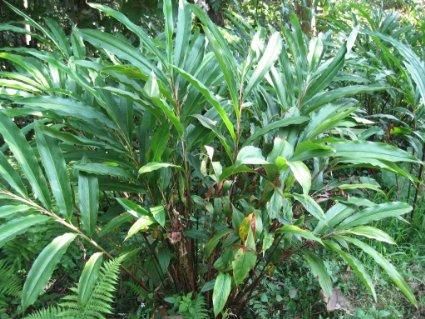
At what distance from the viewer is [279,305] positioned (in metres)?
2.12

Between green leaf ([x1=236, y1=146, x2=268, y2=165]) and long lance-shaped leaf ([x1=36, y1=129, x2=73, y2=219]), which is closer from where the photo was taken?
green leaf ([x1=236, y1=146, x2=268, y2=165])

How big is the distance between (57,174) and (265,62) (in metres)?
0.78

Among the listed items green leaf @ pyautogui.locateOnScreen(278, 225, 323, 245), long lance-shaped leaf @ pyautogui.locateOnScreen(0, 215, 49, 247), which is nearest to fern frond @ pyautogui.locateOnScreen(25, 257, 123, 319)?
long lance-shaped leaf @ pyautogui.locateOnScreen(0, 215, 49, 247)

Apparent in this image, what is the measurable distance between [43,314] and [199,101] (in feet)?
2.88

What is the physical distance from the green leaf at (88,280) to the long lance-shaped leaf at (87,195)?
13cm

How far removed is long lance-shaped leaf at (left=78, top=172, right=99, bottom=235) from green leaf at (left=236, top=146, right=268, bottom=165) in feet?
1.58

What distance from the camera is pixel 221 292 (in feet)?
5.01

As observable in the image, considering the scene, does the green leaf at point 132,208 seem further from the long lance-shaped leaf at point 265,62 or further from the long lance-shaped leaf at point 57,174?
the long lance-shaped leaf at point 265,62

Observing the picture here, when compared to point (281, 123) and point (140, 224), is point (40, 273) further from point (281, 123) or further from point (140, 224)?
point (281, 123)

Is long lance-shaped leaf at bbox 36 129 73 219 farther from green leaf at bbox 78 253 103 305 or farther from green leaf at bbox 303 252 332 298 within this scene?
green leaf at bbox 303 252 332 298

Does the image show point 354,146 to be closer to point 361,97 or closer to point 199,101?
point 199,101

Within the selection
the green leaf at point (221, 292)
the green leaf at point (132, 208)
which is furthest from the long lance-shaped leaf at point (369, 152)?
the green leaf at point (132, 208)

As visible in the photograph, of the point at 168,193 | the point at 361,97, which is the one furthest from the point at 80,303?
the point at 361,97

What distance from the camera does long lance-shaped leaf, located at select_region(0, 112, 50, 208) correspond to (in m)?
1.50
